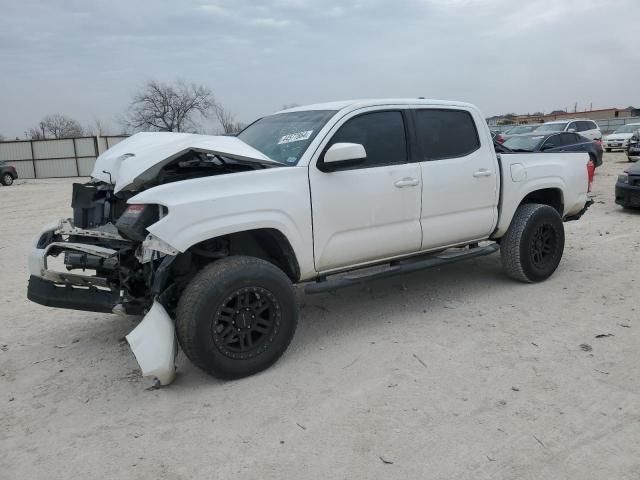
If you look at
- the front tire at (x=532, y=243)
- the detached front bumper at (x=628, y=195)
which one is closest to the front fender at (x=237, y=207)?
the front tire at (x=532, y=243)

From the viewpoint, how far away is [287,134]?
4500 millimetres

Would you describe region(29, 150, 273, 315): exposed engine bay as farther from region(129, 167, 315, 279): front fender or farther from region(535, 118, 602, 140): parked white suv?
region(535, 118, 602, 140): parked white suv

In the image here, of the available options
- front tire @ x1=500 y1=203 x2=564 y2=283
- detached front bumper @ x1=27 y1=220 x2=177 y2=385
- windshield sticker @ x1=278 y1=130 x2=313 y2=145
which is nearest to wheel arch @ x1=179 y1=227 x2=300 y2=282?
detached front bumper @ x1=27 y1=220 x2=177 y2=385

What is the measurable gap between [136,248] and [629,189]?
9.15 m

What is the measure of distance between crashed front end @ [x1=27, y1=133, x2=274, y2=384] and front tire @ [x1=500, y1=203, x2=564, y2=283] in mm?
2908

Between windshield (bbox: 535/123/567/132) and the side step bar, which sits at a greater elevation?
windshield (bbox: 535/123/567/132)

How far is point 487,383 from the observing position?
11.5 feet

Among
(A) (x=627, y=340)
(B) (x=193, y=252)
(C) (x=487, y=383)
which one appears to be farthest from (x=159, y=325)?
(A) (x=627, y=340)

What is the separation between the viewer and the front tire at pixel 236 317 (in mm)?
3477

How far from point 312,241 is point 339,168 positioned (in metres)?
0.61

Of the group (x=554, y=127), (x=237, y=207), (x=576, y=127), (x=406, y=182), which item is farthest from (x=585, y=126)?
(x=237, y=207)

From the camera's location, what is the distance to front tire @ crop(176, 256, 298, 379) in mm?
3477

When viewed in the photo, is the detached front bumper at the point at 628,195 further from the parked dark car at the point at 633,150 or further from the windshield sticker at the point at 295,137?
the parked dark car at the point at 633,150

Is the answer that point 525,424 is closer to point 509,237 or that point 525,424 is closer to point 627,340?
point 627,340
